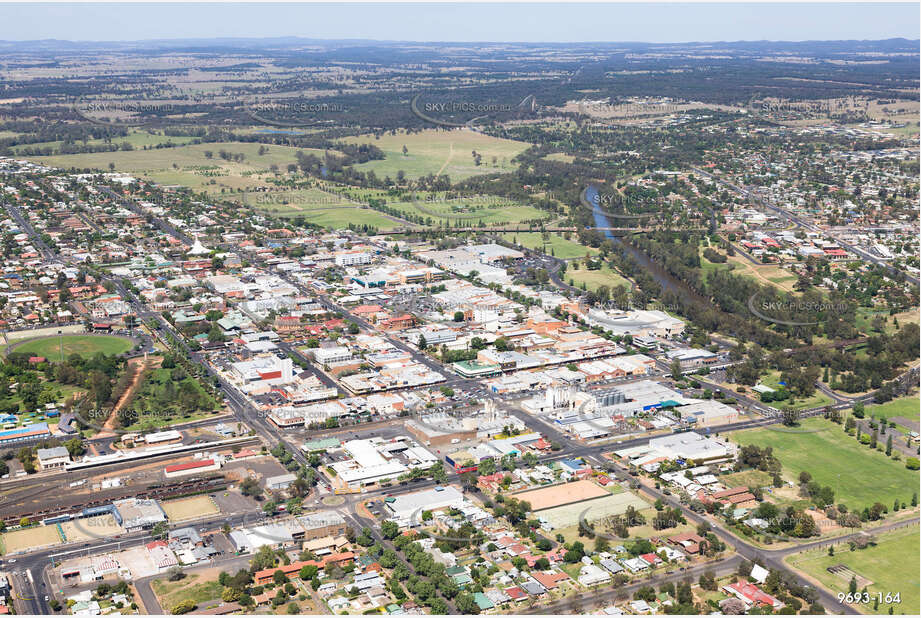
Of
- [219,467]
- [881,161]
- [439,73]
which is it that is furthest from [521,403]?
[439,73]

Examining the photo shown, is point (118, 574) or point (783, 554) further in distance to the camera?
point (783, 554)

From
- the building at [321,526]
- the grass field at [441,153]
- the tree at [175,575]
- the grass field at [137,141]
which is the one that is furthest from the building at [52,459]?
the grass field at [137,141]

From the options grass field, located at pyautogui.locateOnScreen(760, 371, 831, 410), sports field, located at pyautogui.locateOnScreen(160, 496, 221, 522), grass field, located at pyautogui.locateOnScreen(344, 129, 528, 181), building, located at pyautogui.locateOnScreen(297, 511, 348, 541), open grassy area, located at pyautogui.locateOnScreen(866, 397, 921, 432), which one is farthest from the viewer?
grass field, located at pyautogui.locateOnScreen(344, 129, 528, 181)

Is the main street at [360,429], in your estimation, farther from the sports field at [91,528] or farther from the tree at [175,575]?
the tree at [175,575]

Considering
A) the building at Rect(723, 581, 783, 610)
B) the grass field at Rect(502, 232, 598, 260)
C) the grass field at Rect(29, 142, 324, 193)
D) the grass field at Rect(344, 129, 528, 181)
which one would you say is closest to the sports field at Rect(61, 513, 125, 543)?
the building at Rect(723, 581, 783, 610)

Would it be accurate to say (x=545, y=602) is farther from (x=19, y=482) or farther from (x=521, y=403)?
(x=19, y=482)

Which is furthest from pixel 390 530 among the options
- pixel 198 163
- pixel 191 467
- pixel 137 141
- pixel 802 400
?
pixel 137 141

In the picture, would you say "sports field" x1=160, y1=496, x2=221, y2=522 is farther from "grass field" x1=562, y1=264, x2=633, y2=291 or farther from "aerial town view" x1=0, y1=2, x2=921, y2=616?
"grass field" x1=562, y1=264, x2=633, y2=291
